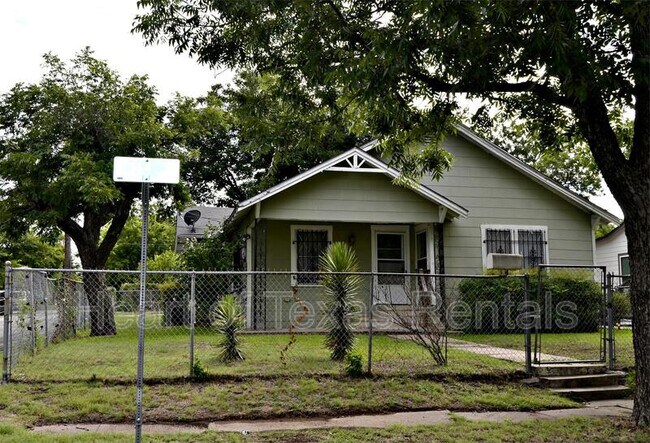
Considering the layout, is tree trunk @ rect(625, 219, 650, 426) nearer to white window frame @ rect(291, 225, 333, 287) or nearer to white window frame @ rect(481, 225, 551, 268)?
white window frame @ rect(291, 225, 333, 287)

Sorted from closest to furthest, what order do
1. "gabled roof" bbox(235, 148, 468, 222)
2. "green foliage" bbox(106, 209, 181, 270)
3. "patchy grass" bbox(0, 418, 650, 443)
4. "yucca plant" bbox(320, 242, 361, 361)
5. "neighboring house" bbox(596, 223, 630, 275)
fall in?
"patchy grass" bbox(0, 418, 650, 443), "yucca plant" bbox(320, 242, 361, 361), "gabled roof" bbox(235, 148, 468, 222), "neighboring house" bbox(596, 223, 630, 275), "green foliage" bbox(106, 209, 181, 270)

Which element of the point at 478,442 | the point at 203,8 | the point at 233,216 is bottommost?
the point at 478,442

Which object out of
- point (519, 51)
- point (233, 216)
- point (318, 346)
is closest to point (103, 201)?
point (233, 216)

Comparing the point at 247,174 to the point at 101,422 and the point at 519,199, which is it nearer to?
the point at 519,199

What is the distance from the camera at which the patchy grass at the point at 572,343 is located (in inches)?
407

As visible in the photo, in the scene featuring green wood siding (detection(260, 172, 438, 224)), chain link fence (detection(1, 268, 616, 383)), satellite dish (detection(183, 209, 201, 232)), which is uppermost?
satellite dish (detection(183, 209, 201, 232))

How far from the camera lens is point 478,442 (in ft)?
19.2

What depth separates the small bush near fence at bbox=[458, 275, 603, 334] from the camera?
531 inches

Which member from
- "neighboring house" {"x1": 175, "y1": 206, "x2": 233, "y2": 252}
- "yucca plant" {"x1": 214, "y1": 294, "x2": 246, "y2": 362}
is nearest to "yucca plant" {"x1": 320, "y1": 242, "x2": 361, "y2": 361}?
"yucca plant" {"x1": 214, "y1": 294, "x2": 246, "y2": 362}

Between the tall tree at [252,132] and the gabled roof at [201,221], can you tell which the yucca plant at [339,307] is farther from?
the gabled roof at [201,221]

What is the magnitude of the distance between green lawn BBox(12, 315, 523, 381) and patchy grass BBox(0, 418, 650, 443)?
205 cm

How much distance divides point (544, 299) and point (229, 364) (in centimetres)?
789

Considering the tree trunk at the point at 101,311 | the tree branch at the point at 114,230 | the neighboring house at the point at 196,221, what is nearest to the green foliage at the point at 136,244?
the neighboring house at the point at 196,221

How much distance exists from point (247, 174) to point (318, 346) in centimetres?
2018
